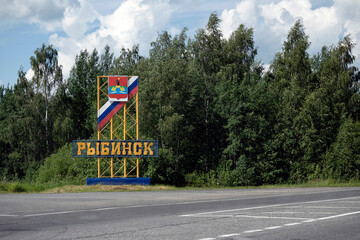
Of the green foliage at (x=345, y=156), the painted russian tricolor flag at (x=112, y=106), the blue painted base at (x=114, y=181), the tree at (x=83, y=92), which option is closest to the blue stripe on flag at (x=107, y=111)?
the painted russian tricolor flag at (x=112, y=106)

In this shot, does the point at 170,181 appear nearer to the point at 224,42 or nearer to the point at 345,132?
the point at 345,132

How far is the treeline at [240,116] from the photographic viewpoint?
40469 mm

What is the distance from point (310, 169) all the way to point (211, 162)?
359 inches

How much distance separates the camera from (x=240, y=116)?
135 ft

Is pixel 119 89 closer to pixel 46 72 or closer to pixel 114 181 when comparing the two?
pixel 114 181

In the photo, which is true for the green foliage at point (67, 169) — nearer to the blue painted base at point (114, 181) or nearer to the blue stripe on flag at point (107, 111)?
the blue stripe on flag at point (107, 111)

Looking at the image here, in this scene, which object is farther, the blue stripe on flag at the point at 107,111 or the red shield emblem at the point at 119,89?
the blue stripe on flag at the point at 107,111

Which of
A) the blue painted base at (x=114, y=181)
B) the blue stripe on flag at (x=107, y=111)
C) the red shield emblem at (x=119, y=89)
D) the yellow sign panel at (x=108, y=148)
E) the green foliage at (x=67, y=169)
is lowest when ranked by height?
the blue painted base at (x=114, y=181)

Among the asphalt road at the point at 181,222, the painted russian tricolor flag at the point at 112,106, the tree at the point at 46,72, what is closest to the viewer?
the asphalt road at the point at 181,222

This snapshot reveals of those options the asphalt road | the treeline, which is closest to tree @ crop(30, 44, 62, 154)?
the treeline

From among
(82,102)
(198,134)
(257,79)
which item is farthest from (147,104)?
(82,102)

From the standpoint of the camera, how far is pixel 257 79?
51.3 metres

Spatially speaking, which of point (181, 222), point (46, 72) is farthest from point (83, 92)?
point (181, 222)

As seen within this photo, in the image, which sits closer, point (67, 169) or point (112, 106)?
point (112, 106)
